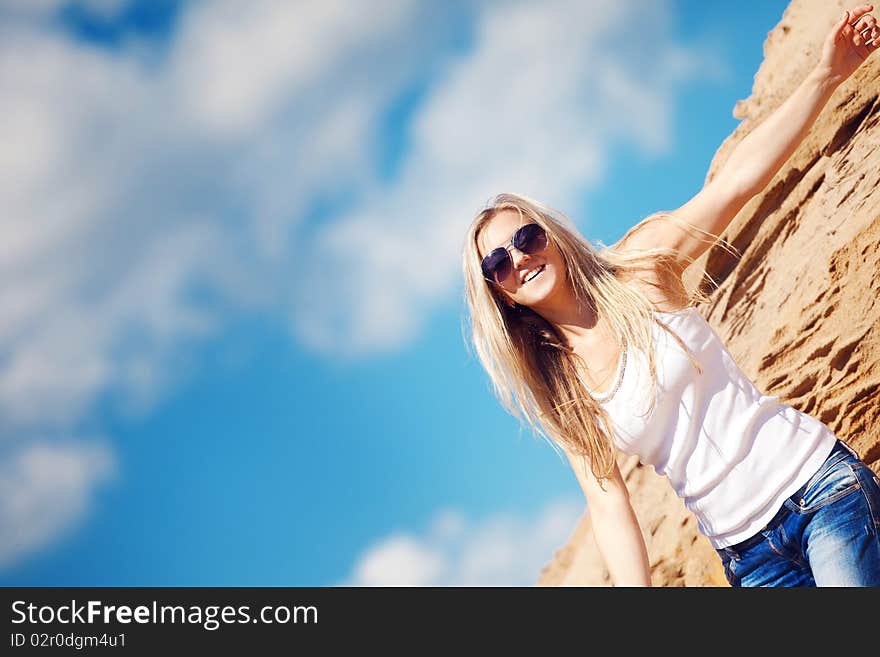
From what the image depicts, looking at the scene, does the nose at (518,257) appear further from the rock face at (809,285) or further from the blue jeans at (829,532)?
the rock face at (809,285)

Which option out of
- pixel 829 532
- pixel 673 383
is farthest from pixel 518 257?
pixel 829 532

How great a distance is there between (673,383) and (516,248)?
92 cm

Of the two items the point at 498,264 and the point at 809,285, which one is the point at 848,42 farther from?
the point at 809,285

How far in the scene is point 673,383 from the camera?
2998mm

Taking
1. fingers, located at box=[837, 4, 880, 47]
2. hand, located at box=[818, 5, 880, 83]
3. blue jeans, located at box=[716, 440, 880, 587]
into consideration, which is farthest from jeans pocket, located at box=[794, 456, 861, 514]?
fingers, located at box=[837, 4, 880, 47]

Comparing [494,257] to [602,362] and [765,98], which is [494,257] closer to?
[602,362]

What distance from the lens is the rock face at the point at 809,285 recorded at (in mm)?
5469

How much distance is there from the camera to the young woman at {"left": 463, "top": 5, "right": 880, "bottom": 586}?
284 cm

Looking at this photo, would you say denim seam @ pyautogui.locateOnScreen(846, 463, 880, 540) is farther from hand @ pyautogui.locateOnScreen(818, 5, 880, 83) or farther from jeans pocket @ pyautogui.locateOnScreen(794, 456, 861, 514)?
hand @ pyautogui.locateOnScreen(818, 5, 880, 83)

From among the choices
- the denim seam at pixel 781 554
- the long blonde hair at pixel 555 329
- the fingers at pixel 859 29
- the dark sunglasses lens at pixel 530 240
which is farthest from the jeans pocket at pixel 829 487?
the fingers at pixel 859 29

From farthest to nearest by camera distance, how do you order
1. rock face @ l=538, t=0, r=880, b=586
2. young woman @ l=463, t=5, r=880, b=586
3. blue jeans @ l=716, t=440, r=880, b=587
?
rock face @ l=538, t=0, r=880, b=586 → young woman @ l=463, t=5, r=880, b=586 → blue jeans @ l=716, t=440, r=880, b=587
